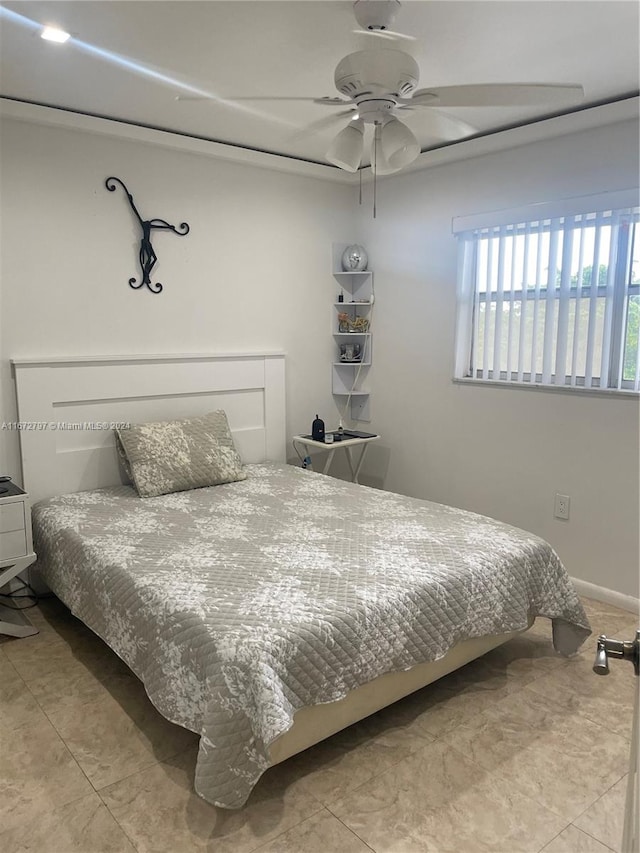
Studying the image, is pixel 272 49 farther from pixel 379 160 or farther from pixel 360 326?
pixel 360 326

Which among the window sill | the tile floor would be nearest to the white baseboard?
the tile floor

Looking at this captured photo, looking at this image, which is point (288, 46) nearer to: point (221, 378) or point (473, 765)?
point (221, 378)

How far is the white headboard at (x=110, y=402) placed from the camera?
3.11 meters

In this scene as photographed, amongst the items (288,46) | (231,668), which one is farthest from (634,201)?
(231,668)

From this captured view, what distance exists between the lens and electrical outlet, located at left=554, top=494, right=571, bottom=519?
327 cm

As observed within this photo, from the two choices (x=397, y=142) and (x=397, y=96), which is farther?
(x=397, y=142)

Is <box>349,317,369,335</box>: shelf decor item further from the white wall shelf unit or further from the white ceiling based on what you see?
the white ceiling

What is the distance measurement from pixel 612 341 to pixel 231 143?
233cm

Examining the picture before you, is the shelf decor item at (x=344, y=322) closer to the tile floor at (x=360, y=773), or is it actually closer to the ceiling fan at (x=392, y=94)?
the ceiling fan at (x=392, y=94)

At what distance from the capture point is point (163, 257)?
3475 mm

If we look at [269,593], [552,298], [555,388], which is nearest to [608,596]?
[555,388]

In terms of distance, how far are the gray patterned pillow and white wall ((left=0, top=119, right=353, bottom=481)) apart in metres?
0.49

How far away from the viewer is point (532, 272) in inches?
131

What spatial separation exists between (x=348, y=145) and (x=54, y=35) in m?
1.10
